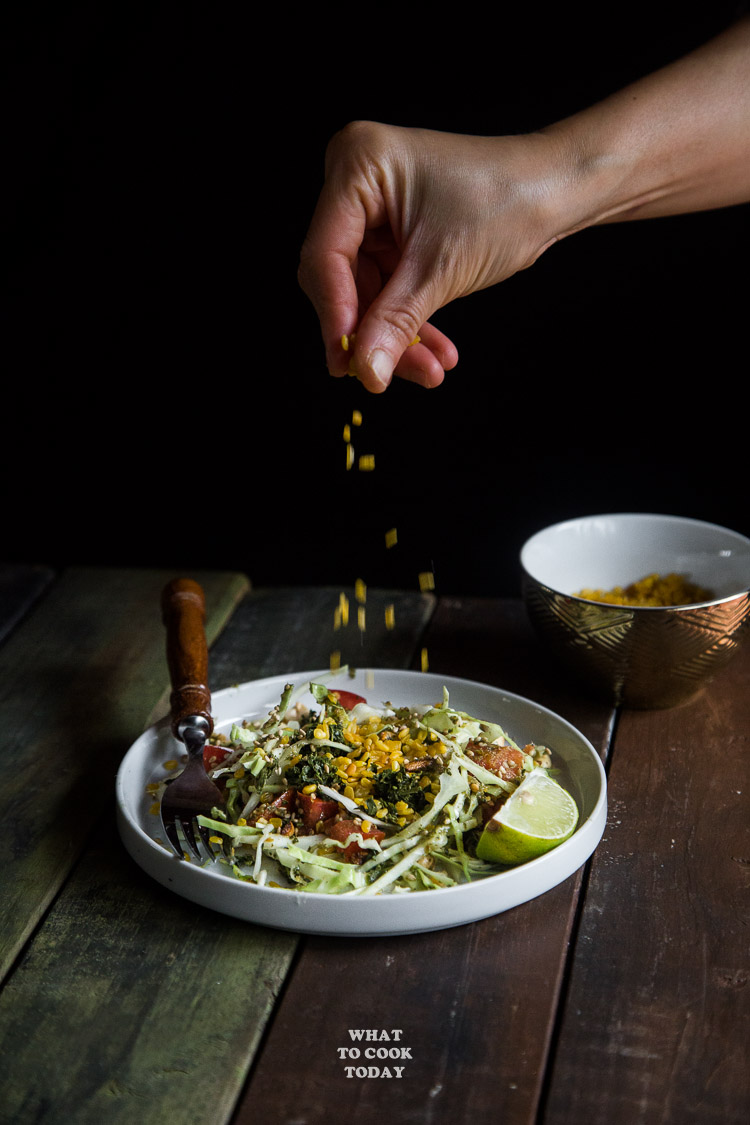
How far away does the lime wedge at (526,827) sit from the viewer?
55.5 inches

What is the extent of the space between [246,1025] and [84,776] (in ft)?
2.13

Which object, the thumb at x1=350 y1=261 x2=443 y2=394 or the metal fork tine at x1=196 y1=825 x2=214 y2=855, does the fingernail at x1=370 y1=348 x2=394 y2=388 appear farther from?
the metal fork tine at x1=196 y1=825 x2=214 y2=855

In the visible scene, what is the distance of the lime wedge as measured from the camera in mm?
1410

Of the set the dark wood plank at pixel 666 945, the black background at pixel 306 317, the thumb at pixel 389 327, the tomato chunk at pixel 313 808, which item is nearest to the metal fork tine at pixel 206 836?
the tomato chunk at pixel 313 808

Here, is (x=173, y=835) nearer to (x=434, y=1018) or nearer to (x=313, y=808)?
(x=313, y=808)

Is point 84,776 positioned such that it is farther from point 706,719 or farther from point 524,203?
point 524,203

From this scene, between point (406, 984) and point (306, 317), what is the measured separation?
2.11 metres

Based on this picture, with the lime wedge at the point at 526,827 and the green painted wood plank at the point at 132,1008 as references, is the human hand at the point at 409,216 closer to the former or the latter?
the lime wedge at the point at 526,827

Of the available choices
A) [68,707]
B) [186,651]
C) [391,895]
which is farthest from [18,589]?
[391,895]

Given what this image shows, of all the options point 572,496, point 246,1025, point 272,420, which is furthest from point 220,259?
point 246,1025

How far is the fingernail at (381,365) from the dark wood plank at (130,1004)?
788mm

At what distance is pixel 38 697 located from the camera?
6.66ft

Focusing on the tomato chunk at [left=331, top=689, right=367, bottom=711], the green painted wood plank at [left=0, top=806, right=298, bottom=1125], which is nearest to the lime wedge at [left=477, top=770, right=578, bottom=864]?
the green painted wood plank at [left=0, top=806, right=298, bottom=1125]

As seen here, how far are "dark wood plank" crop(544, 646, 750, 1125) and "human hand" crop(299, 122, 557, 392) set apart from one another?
0.78 metres
